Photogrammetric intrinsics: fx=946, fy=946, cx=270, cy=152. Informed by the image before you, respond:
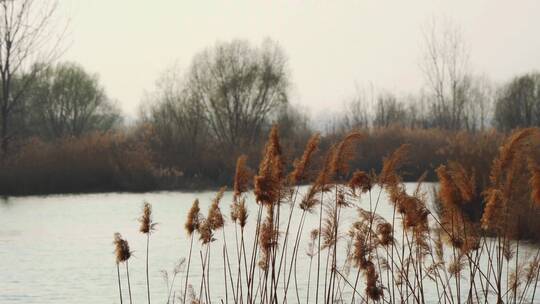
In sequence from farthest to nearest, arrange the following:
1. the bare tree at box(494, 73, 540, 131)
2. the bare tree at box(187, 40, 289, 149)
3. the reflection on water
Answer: the bare tree at box(494, 73, 540, 131)
the bare tree at box(187, 40, 289, 149)
the reflection on water

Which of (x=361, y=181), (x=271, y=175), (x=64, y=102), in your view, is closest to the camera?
(x=271, y=175)

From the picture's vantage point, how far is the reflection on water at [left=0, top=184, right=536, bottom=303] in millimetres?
11273

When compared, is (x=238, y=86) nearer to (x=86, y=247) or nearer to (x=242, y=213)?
(x=86, y=247)

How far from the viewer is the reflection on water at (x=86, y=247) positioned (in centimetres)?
1127

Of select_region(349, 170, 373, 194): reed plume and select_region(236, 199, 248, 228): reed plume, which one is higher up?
select_region(349, 170, 373, 194): reed plume

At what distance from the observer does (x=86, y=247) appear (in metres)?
15.8

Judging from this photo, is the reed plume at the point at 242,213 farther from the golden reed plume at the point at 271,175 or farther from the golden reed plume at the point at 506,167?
the golden reed plume at the point at 506,167

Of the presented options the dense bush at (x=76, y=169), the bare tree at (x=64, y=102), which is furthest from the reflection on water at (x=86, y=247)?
the bare tree at (x=64, y=102)

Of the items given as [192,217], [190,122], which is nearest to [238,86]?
[190,122]


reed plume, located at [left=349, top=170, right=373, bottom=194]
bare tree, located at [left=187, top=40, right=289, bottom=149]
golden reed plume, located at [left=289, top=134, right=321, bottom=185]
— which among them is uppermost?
bare tree, located at [left=187, top=40, right=289, bottom=149]

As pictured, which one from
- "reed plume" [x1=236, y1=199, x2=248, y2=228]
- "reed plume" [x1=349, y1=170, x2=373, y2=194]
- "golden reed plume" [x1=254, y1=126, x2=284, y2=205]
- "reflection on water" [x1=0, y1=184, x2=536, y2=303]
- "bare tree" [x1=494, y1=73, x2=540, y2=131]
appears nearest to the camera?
"golden reed plume" [x1=254, y1=126, x2=284, y2=205]

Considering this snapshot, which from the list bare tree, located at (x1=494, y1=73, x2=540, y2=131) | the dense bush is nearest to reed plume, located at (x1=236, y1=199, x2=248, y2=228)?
the dense bush

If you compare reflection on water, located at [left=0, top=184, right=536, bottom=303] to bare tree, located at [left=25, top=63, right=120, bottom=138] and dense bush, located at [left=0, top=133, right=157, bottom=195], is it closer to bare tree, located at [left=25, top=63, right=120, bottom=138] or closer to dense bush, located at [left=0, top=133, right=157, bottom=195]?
dense bush, located at [left=0, top=133, right=157, bottom=195]

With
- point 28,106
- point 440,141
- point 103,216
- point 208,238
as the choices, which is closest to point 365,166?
point 440,141
